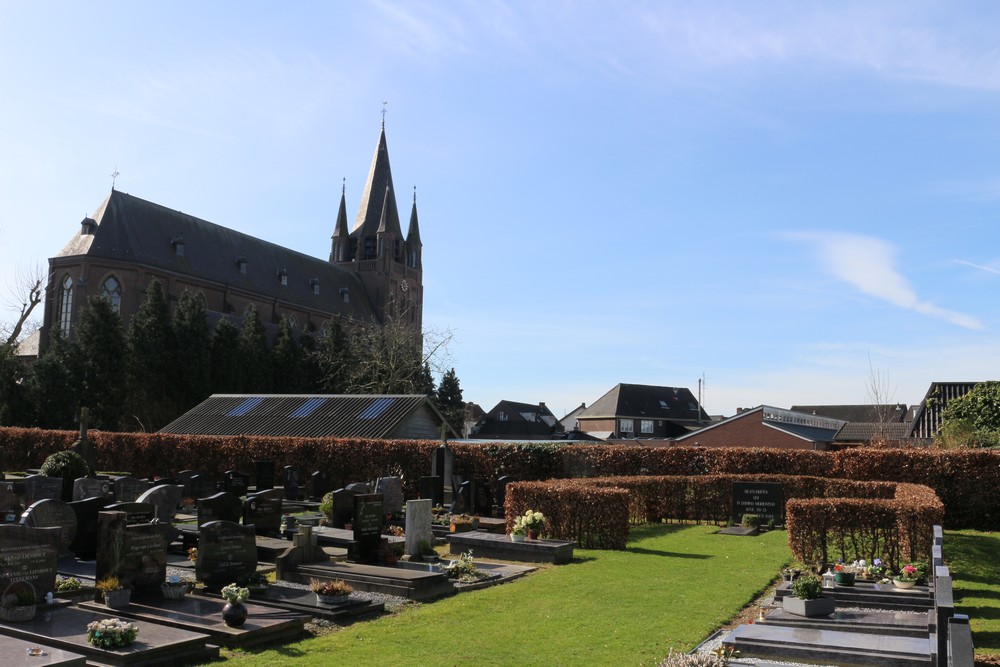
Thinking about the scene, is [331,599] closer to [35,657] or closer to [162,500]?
[35,657]

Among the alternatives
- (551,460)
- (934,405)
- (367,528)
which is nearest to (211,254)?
(551,460)

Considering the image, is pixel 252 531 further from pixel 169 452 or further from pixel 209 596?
pixel 169 452

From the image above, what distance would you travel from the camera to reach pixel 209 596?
35.4 feet

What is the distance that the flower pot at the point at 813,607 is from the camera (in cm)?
921

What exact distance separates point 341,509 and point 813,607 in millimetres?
11152

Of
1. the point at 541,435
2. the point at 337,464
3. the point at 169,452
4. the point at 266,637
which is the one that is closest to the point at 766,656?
the point at 266,637

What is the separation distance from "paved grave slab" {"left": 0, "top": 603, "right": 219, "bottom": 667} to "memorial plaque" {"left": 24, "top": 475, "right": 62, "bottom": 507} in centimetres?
1056

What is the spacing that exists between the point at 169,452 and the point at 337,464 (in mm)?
8045

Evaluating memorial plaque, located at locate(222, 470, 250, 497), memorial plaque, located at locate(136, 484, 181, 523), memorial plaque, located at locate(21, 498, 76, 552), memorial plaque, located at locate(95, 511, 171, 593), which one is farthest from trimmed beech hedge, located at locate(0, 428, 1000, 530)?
memorial plaque, located at locate(95, 511, 171, 593)

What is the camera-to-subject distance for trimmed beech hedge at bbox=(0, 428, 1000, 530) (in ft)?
71.9

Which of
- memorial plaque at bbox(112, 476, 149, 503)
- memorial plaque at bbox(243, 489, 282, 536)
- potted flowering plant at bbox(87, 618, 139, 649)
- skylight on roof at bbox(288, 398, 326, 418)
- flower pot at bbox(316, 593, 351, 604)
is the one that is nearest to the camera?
potted flowering plant at bbox(87, 618, 139, 649)

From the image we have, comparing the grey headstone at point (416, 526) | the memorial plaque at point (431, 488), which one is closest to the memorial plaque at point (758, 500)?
the memorial plaque at point (431, 488)

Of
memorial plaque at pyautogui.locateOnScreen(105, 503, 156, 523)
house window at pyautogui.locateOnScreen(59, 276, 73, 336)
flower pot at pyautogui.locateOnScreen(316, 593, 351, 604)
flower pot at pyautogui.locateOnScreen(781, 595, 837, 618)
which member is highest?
house window at pyautogui.locateOnScreen(59, 276, 73, 336)

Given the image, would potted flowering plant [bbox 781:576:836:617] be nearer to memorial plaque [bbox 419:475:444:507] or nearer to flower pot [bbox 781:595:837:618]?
flower pot [bbox 781:595:837:618]
